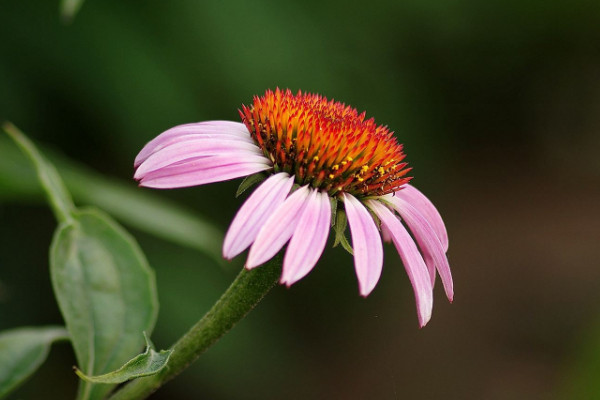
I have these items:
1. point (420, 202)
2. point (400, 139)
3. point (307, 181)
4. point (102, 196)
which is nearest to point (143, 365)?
point (307, 181)

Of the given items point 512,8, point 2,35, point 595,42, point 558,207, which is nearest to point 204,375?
point 2,35

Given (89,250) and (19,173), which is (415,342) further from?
(89,250)

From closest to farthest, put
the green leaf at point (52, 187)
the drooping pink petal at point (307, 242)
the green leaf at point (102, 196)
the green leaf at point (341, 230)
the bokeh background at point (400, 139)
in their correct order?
the drooping pink petal at point (307, 242) < the green leaf at point (341, 230) < the green leaf at point (52, 187) < the green leaf at point (102, 196) < the bokeh background at point (400, 139)

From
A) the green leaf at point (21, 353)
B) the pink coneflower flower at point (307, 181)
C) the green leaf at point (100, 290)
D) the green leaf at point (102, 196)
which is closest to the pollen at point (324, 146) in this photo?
the pink coneflower flower at point (307, 181)

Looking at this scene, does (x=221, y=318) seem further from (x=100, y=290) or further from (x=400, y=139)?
(x=400, y=139)

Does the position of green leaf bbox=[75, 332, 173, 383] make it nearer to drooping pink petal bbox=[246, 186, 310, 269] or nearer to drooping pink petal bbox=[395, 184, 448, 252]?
drooping pink petal bbox=[246, 186, 310, 269]

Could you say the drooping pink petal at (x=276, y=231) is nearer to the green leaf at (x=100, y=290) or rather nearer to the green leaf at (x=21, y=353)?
the green leaf at (x=100, y=290)
